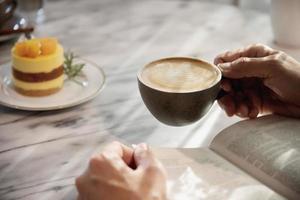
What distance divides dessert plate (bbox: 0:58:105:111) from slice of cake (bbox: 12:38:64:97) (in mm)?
19

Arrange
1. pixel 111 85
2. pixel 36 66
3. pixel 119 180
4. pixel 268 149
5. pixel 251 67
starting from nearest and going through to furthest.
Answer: pixel 119 180 < pixel 268 149 < pixel 251 67 < pixel 36 66 < pixel 111 85

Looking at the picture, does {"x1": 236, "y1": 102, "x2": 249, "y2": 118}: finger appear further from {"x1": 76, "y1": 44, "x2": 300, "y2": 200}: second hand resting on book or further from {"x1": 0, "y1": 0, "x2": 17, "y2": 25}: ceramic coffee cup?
{"x1": 0, "y1": 0, "x2": 17, "y2": 25}: ceramic coffee cup

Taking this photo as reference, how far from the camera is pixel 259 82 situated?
957 mm

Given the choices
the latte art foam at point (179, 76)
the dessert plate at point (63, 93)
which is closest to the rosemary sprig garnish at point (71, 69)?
the dessert plate at point (63, 93)

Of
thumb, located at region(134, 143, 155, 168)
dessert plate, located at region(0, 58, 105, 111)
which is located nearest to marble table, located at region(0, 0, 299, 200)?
dessert plate, located at region(0, 58, 105, 111)

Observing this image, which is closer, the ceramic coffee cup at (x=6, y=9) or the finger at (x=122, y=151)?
Answer: the finger at (x=122, y=151)

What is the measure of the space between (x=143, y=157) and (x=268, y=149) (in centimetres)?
19

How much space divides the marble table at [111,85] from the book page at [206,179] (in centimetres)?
10

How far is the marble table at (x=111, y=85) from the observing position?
852mm

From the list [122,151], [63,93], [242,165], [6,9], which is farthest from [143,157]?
[6,9]

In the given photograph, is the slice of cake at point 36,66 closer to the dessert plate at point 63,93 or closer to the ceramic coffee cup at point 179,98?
the dessert plate at point 63,93

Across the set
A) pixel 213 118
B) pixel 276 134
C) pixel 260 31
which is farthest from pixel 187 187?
pixel 260 31

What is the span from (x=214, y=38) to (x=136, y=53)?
→ 0.72 feet

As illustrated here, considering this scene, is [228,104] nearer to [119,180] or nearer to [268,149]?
[268,149]
